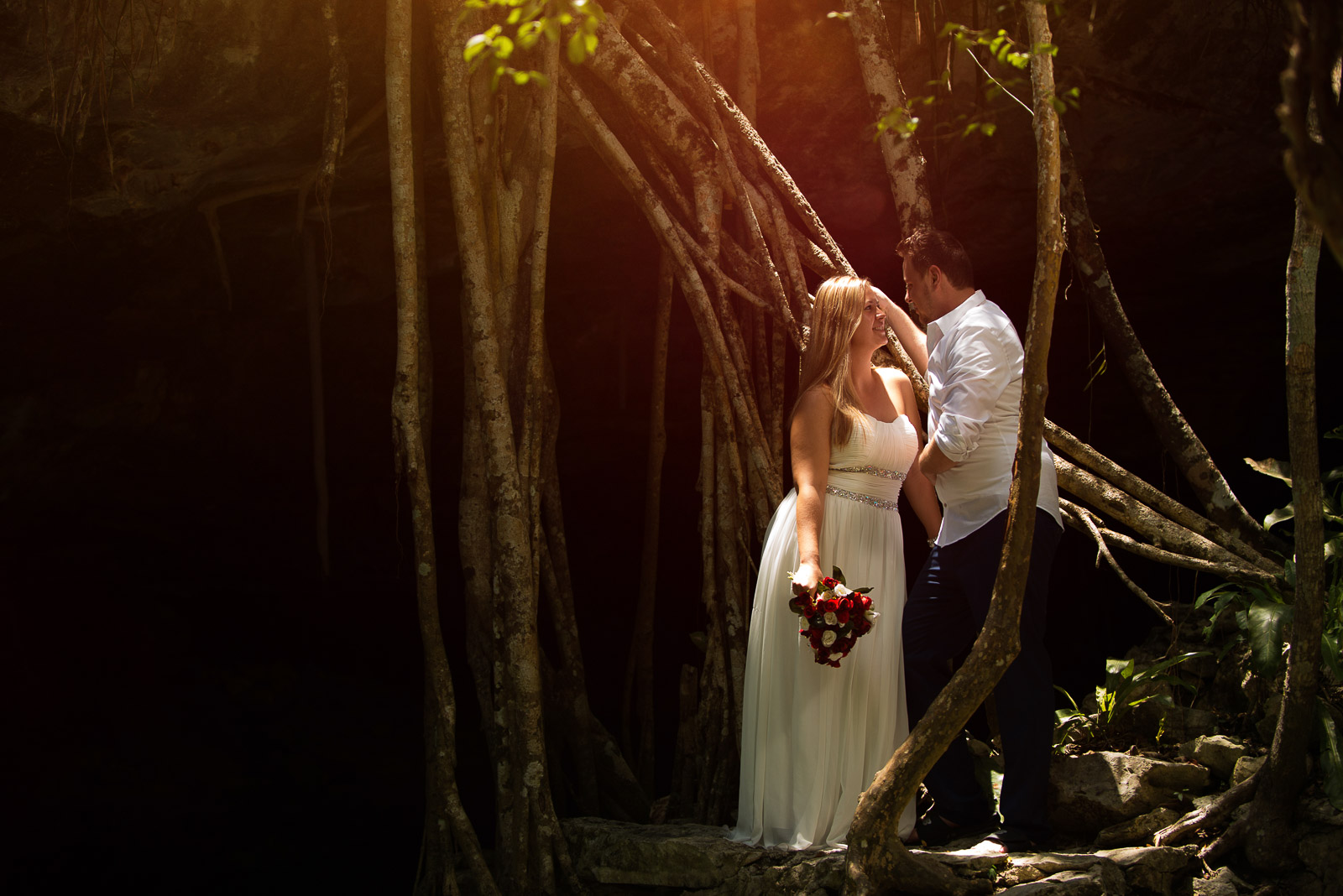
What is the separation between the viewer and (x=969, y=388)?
255 cm

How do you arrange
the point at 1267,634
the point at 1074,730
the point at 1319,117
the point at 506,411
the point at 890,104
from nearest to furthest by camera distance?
the point at 1319,117
the point at 1267,634
the point at 1074,730
the point at 506,411
the point at 890,104

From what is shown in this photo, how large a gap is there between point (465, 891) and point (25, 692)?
421 centimetres

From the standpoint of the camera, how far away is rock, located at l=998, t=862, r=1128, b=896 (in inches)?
88.4

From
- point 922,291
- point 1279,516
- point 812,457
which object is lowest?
point 1279,516

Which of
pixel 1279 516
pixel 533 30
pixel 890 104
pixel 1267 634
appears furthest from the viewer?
pixel 890 104

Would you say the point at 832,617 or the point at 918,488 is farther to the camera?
the point at 918,488

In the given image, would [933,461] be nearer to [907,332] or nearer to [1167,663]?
[907,332]

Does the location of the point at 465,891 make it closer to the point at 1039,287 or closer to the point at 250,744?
the point at 1039,287

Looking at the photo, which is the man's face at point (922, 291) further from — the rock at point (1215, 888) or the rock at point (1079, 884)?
the rock at point (1215, 888)

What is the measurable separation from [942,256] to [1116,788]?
1435 mm

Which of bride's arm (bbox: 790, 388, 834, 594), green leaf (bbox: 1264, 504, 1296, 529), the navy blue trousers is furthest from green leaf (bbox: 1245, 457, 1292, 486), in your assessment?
bride's arm (bbox: 790, 388, 834, 594)

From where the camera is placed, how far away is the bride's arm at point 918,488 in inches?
121

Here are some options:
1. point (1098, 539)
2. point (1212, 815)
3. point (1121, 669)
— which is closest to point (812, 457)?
point (1098, 539)

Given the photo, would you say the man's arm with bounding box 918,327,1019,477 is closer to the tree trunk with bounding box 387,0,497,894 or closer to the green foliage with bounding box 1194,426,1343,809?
the green foliage with bounding box 1194,426,1343,809
